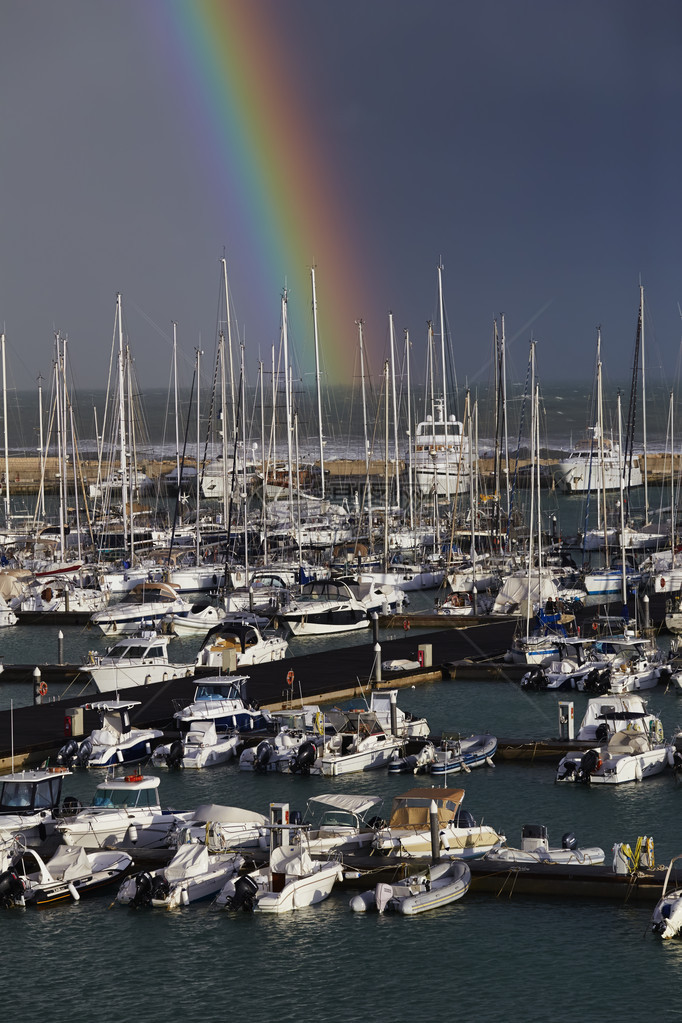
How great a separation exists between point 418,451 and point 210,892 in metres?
104

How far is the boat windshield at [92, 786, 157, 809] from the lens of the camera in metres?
29.2

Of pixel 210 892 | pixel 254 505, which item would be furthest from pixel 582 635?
pixel 254 505

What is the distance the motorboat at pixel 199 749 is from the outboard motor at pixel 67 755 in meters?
1.84

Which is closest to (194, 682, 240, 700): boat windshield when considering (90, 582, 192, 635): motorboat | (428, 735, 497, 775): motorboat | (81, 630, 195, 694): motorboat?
(81, 630, 195, 694): motorboat

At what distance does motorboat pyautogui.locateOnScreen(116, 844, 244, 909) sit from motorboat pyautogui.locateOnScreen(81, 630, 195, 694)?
57.6 ft

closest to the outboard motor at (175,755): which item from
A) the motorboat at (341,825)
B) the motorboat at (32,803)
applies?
the motorboat at (32,803)

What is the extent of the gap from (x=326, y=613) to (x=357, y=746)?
2198cm

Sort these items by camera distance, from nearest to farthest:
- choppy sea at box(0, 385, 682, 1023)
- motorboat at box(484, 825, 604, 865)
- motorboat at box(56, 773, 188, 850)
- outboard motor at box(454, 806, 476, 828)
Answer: choppy sea at box(0, 385, 682, 1023) → motorboat at box(484, 825, 604, 865) → outboard motor at box(454, 806, 476, 828) → motorboat at box(56, 773, 188, 850)

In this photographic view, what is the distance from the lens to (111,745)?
116 feet

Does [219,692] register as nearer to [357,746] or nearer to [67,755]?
[67,755]

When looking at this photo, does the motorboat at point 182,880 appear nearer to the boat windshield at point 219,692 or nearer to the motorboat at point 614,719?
the boat windshield at point 219,692

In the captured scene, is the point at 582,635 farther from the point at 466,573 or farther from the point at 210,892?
the point at 210,892

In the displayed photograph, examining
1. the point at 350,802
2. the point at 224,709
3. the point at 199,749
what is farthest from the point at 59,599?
the point at 350,802

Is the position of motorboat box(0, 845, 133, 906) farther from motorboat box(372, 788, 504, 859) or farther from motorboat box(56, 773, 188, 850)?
motorboat box(372, 788, 504, 859)
